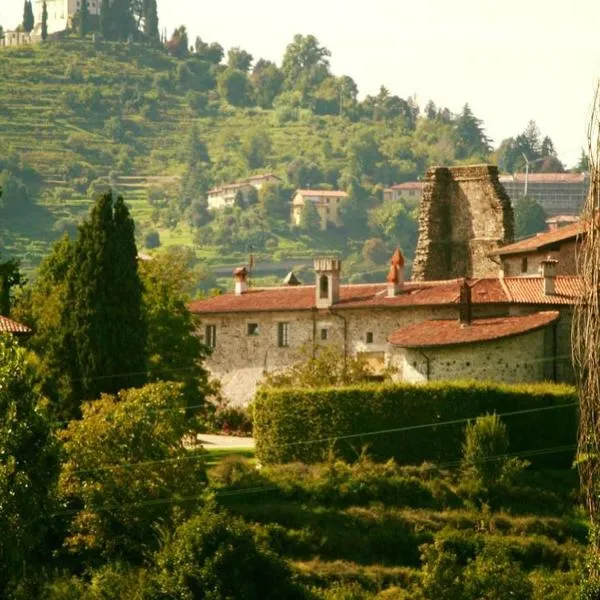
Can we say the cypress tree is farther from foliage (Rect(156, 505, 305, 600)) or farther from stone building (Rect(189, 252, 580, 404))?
foliage (Rect(156, 505, 305, 600))

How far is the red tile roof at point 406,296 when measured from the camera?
2950 inches

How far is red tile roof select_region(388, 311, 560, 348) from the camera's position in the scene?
71.9 m

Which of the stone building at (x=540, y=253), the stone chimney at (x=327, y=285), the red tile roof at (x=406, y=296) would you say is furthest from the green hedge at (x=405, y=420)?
the stone chimney at (x=327, y=285)

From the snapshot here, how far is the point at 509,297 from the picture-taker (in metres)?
75.4

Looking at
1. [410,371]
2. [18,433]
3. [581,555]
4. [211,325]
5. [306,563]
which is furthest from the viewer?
[211,325]

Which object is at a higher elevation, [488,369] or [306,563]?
[488,369]

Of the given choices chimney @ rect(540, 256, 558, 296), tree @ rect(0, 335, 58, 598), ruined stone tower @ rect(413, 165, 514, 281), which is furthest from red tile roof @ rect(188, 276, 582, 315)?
tree @ rect(0, 335, 58, 598)

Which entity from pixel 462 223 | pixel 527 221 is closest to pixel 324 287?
pixel 462 223

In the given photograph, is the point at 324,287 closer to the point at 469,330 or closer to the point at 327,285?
the point at 327,285

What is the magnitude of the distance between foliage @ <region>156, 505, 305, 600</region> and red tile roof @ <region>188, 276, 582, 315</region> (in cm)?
1359

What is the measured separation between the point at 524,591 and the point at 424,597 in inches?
120

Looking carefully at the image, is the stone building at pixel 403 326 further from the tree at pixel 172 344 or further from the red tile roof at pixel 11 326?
the red tile roof at pixel 11 326

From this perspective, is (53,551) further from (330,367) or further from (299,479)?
(330,367)

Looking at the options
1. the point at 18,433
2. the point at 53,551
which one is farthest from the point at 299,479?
the point at 18,433
